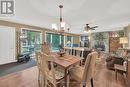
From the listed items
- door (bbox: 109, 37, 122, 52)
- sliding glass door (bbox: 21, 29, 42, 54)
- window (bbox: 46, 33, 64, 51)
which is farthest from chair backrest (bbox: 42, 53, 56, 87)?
door (bbox: 109, 37, 122, 52)

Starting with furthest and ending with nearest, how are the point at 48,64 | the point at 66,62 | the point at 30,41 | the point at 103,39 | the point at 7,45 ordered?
1. the point at 103,39
2. the point at 30,41
3. the point at 7,45
4. the point at 66,62
5. the point at 48,64

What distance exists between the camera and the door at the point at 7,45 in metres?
5.03

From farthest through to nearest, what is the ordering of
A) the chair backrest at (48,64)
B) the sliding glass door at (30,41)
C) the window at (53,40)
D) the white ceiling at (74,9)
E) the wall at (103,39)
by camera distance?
the wall at (103,39) → the window at (53,40) → the sliding glass door at (30,41) → the white ceiling at (74,9) → the chair backrest at (48,64)

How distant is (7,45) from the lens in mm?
5277

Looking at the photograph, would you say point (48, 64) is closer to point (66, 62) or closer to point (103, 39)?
point (66, 62)

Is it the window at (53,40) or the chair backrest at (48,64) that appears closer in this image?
the chair backrest at (48,64)

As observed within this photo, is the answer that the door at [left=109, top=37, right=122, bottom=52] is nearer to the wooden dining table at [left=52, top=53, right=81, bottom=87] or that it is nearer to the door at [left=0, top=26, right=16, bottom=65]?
the wooden dining table at [left=52, top=53, right=81, bottom=87]

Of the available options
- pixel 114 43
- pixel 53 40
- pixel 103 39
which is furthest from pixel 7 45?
pixel 114 43

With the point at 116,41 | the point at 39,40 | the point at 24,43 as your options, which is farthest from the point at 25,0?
the point at 116,41

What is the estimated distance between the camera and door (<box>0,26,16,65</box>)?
5031mm

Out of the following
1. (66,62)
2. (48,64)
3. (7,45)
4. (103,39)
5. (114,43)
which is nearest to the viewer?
(48,64)

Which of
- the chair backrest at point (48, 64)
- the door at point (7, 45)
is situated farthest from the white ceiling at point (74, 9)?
the chair backrest at point (48, 64)

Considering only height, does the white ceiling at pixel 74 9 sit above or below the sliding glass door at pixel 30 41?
above

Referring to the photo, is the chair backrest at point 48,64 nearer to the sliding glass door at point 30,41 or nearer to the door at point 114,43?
the sliding glass door at point 30,41
